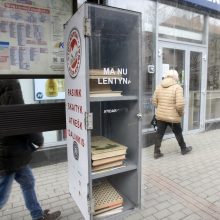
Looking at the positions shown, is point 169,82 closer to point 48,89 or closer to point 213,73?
point 48,89

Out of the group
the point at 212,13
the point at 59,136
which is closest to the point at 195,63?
the point at 212,13

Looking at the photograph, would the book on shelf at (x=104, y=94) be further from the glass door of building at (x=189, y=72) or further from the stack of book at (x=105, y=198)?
the glass door of building at (x=189, y=72)

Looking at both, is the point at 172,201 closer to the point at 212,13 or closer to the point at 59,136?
the point at 59,136

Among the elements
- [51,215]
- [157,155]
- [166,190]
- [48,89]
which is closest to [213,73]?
[157,155]

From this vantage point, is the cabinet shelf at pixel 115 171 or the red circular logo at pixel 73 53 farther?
the cabinet shelf at pixel 115 171

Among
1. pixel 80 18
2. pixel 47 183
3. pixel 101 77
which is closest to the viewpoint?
pixel 80 18

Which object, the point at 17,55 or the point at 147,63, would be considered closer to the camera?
Result: the point at 17,55

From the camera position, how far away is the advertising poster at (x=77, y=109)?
193 centimetres

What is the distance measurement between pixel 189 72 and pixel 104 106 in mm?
4579

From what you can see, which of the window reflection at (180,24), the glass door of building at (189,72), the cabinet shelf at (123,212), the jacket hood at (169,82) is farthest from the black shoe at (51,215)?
the window reflection at (180,24)

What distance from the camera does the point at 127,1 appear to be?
4758 millimetres

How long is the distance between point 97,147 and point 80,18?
106cm

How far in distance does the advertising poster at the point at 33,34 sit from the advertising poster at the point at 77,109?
0.76 feet

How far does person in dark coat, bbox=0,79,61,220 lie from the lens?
→ 2270 mm
